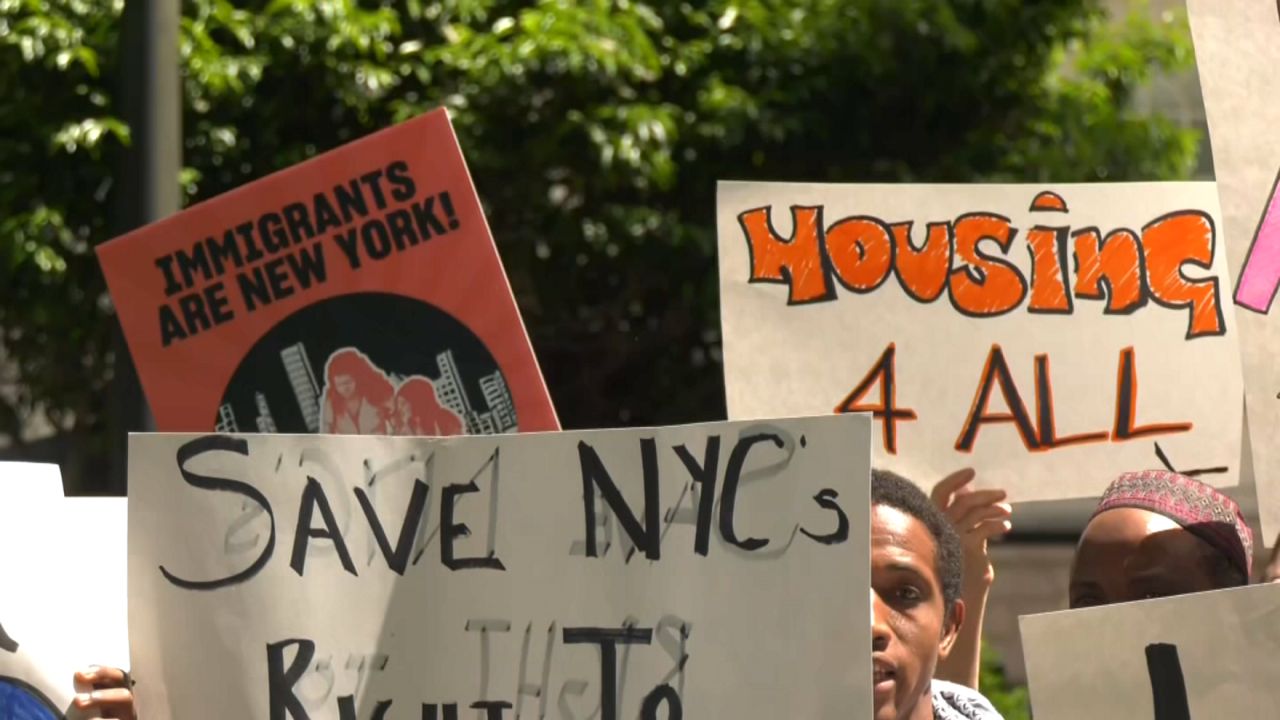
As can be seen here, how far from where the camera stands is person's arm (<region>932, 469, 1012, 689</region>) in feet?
8.86

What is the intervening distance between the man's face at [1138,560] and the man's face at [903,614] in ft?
0.62

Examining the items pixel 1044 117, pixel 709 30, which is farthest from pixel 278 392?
pixel 1044 117

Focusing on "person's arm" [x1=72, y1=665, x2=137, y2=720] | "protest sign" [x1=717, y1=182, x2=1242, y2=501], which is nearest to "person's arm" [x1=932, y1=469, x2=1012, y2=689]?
"protest sign" [x1=717, y1=182, x2=1242, y2=501]

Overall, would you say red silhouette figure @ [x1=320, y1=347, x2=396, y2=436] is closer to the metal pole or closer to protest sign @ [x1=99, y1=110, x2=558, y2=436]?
protest sign @ [x1=99, y1=110, x2=558, y2=436]

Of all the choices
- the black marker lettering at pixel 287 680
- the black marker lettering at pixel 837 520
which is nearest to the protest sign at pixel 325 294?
the black marker lettering at pixel 287 680

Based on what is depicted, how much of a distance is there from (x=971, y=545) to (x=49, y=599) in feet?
4.51

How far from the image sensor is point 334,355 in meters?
2.69

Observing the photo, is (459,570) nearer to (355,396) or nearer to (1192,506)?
(355,396)

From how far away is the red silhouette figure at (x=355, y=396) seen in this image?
2641mm

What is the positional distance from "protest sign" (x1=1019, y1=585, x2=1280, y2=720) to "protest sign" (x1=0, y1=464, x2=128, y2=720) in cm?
105

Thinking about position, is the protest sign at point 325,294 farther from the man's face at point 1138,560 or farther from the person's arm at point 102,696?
the man's face at point 1138,560

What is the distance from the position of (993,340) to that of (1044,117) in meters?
3.29

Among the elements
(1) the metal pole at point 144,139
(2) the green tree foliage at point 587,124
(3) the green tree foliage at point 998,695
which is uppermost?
(2) the green tree foliage at point 587,124

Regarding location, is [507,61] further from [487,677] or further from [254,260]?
[487,677]
